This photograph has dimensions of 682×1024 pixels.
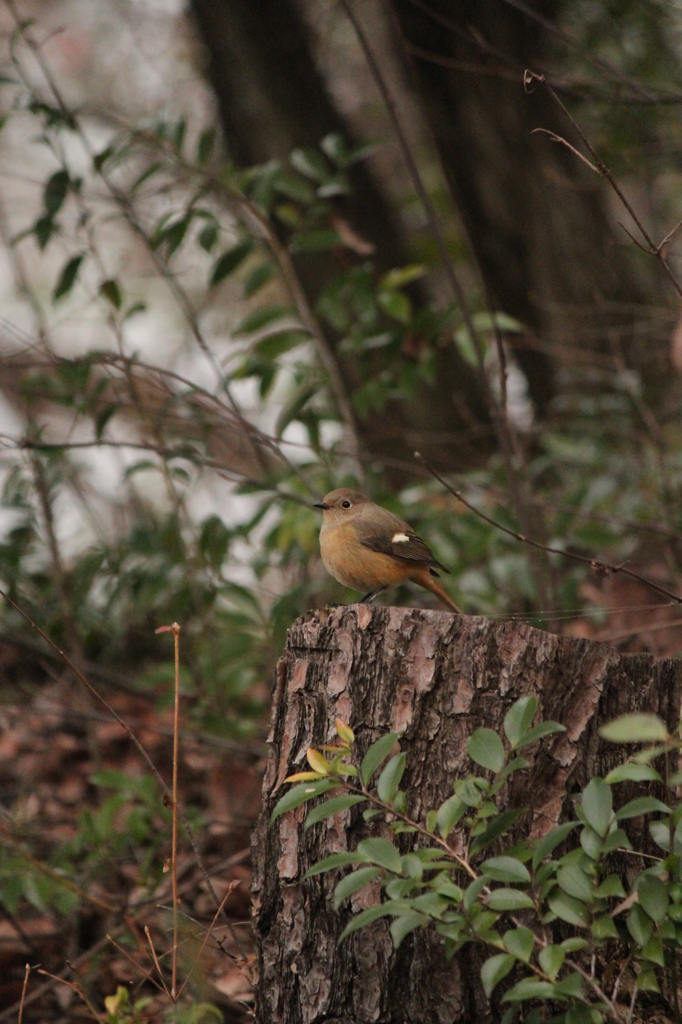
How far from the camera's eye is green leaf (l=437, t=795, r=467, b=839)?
2.11m

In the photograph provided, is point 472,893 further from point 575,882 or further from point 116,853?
point 116,853

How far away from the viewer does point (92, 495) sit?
276 inches

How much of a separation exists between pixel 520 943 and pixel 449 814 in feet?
0.98

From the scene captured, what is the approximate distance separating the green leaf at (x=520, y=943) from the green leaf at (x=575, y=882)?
0.45ft

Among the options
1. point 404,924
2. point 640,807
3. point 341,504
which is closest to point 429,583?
point 341,504

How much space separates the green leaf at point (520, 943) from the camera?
199 cm

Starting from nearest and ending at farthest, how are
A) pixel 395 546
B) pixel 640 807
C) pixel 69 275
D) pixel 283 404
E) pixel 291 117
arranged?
Result: pixel 640 807 < pixel 395 546 < pixel 69 275 < pixel 283 404 < pixel 291 117

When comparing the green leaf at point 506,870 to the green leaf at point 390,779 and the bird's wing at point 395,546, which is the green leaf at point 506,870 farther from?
the bird's wing at point 395,546

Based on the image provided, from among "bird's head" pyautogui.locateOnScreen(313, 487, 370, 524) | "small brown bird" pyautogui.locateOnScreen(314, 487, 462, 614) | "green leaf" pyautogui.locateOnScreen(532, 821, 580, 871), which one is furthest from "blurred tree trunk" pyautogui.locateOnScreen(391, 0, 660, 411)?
"green leaf" pyautogui.locateOnScreen(532, 821, 580, 871)

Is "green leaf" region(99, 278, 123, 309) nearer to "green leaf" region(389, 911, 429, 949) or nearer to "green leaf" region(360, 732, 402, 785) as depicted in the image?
"green leaf" region(360, 732, 402, 785)

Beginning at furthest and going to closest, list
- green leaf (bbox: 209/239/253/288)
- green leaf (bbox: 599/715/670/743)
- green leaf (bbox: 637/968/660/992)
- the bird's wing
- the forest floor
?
1. green leaf (bbox: 209/239/253/288)
2. the bird's wing
3. the forest floor
4. green leaf (bbox: 637/968/660/992)
5. green leaf (bbox: 599/715/670/743)

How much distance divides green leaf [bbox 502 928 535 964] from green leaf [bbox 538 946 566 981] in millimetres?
31

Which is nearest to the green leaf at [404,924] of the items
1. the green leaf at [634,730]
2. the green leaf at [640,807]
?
the green leaf at [640,807]

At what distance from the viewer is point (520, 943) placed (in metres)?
2.00
